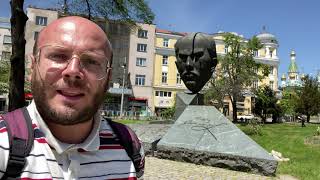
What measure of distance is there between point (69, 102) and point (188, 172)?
6.51 m

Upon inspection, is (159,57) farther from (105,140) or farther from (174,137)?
(105,140)

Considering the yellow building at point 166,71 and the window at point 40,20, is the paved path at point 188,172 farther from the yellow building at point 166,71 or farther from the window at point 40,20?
the window at point 40,20

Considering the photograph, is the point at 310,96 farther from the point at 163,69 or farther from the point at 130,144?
the point at 130,144

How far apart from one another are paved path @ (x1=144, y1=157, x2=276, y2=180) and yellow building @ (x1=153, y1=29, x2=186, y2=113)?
142 ft

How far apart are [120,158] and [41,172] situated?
377 millimetres

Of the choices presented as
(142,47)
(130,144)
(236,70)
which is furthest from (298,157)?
(142,47)

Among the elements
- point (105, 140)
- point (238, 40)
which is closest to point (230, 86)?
point (238, 40)

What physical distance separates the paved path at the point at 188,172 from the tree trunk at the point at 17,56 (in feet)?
10.9

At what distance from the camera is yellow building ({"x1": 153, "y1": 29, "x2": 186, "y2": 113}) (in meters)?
52.1

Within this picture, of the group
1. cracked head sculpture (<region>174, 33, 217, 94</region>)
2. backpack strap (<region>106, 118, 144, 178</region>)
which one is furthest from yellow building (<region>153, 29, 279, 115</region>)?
backpack strap (<region>106, 118, 144, 178</region>)

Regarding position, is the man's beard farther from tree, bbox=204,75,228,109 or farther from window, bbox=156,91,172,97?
window, bbox=156,91,172,97

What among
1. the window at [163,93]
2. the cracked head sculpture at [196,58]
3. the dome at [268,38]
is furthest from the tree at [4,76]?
the dome at [268,38]

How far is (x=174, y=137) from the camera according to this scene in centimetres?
943

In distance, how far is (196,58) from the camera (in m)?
11.9
